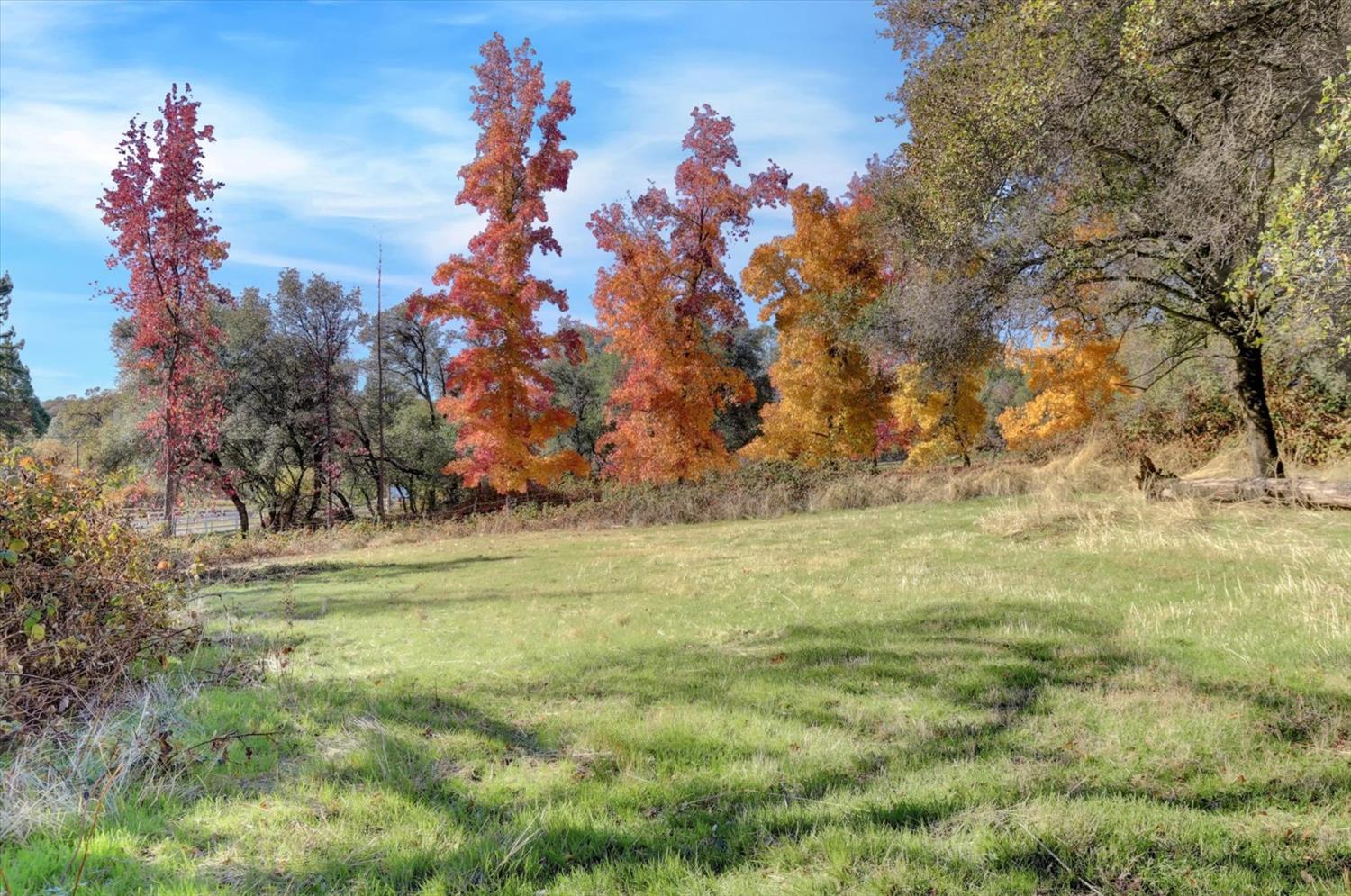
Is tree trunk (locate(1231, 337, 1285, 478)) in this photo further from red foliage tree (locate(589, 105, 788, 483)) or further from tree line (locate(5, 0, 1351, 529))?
red foliage tree (locate(589, 105, 788, 483))

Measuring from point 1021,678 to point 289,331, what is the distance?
3148cm

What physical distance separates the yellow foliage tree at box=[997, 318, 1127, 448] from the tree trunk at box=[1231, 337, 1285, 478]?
8092mm

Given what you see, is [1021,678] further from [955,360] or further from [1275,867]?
[955,360]

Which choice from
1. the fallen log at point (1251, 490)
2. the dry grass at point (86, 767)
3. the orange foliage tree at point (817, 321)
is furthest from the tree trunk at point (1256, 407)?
Result: the dry grass at point (86, 767)

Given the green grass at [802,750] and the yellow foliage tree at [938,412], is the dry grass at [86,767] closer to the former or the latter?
the green grass at [802,750]

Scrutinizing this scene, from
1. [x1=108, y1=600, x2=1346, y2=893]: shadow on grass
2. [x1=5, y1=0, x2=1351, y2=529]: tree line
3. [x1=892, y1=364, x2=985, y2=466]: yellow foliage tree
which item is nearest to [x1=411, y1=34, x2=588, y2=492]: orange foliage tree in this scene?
[x1=5, y1=0, x2=1351, y2=529]: tree line

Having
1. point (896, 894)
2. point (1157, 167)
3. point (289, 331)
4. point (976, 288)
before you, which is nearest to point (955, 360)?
point (976, 288)

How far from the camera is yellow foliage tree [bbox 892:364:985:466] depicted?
2703 cm

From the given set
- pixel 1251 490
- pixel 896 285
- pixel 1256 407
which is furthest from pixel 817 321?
pixel 1251 490

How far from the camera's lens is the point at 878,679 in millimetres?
4895

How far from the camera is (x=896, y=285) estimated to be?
21734 millimetres

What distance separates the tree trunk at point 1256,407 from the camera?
47.9 ft

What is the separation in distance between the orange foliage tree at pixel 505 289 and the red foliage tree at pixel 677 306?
239cm

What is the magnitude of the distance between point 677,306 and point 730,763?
22.9 metres
